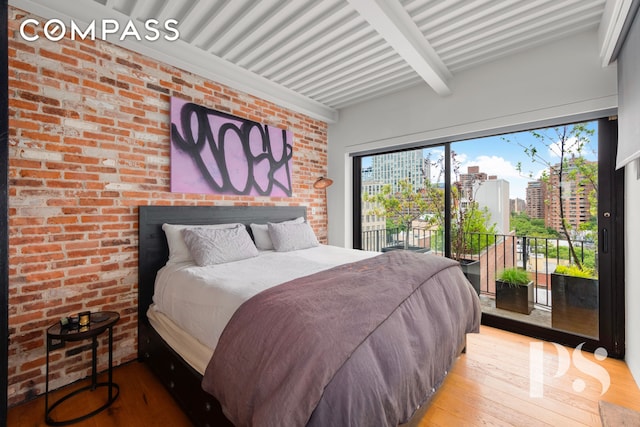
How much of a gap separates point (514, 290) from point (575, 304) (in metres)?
0.48

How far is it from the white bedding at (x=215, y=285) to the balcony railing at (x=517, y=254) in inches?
59.6

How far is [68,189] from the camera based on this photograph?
2002 mm

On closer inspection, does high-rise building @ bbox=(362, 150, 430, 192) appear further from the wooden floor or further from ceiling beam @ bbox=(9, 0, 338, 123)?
the wooden floor

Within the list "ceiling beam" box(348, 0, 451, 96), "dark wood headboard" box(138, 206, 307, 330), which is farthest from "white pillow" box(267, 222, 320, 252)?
"ceiling beam" box(348, 0, 451, 96)

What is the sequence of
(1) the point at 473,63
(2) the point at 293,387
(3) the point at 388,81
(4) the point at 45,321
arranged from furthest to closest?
(3) the point at 388,81
(1) the point at 473,63
(4) the point at 45,321
(2) the point at 293,387

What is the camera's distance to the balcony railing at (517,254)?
274 cm

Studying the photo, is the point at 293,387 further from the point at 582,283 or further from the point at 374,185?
the point at 374,185

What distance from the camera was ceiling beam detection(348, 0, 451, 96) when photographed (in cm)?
189

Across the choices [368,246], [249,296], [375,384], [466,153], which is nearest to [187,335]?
[249,296]

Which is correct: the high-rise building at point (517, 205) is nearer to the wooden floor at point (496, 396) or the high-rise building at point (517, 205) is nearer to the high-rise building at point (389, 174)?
the high-rise building at point (389, 174)

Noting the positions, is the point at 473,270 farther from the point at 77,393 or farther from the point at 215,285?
the point at 77,393

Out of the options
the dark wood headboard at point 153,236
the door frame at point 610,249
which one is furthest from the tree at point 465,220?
the dark wood headboard at point 153,236

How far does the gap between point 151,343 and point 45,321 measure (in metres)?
0.68

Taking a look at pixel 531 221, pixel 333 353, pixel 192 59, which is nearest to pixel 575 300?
pixel 531 221
